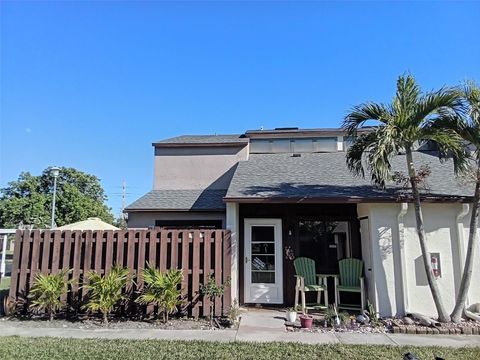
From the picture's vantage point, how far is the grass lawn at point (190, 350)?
15.6 ft

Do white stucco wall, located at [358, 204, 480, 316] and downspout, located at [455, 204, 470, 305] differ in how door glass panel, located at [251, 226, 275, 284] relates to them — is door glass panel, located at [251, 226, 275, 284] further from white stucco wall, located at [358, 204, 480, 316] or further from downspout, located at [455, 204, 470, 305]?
downspout, located at [455, 204, 470, 305]

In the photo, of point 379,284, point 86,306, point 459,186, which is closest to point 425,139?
point 459,186

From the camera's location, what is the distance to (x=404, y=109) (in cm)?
709

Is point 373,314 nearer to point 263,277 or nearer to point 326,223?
point 326,223

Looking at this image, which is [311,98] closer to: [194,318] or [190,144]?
[190,144]

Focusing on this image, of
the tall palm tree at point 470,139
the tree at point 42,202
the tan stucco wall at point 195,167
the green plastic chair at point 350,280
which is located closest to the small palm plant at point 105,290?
the green plastic chair at point 350,280

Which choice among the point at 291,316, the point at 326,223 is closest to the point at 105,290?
the point at 291,316

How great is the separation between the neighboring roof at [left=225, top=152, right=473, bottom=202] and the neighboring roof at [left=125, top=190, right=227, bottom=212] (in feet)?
6.60

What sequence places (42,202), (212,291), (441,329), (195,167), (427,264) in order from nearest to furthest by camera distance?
1. (441,329)
2. (427,264)
3. (212,291)
4. (195,167)
5. (42,202)

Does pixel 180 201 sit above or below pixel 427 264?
above

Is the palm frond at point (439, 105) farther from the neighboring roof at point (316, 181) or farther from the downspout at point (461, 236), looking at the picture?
the downspout at point (461, 236)

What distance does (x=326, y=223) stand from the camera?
927cm

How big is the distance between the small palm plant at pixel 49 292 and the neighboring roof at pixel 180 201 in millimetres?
4655

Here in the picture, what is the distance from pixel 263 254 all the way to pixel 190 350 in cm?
428
